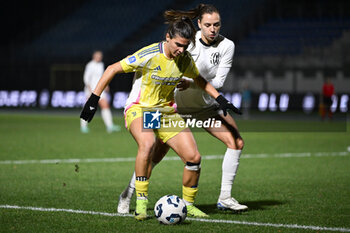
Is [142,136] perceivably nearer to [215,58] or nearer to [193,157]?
[193,157]

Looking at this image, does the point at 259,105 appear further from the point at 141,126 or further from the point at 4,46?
the point at 141,126

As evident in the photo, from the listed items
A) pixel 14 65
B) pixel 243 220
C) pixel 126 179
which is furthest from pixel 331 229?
pixel 14 65

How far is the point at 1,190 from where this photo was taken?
830 cm

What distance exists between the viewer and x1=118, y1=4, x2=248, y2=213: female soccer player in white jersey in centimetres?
681

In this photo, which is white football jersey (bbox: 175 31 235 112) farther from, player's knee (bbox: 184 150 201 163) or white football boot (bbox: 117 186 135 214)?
white football boot (bbox: 117 186 135 214)

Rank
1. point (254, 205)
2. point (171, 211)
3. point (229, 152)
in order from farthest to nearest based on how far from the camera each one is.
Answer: point (254, 205)
point (229, 152)
point (171, 211)

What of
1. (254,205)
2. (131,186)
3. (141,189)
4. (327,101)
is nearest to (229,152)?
(254,205)

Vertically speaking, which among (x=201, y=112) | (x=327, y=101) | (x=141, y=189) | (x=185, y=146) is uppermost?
(x=201, y=112)

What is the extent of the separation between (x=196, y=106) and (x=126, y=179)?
285 cm

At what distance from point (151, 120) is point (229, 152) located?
1262 mm

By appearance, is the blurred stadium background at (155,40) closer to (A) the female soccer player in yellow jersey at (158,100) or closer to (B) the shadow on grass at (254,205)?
(B) the shadow on grass at (254,205)

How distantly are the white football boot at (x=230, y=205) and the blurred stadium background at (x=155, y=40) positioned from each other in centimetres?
2390

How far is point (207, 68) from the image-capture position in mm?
7082

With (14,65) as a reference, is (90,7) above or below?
above
